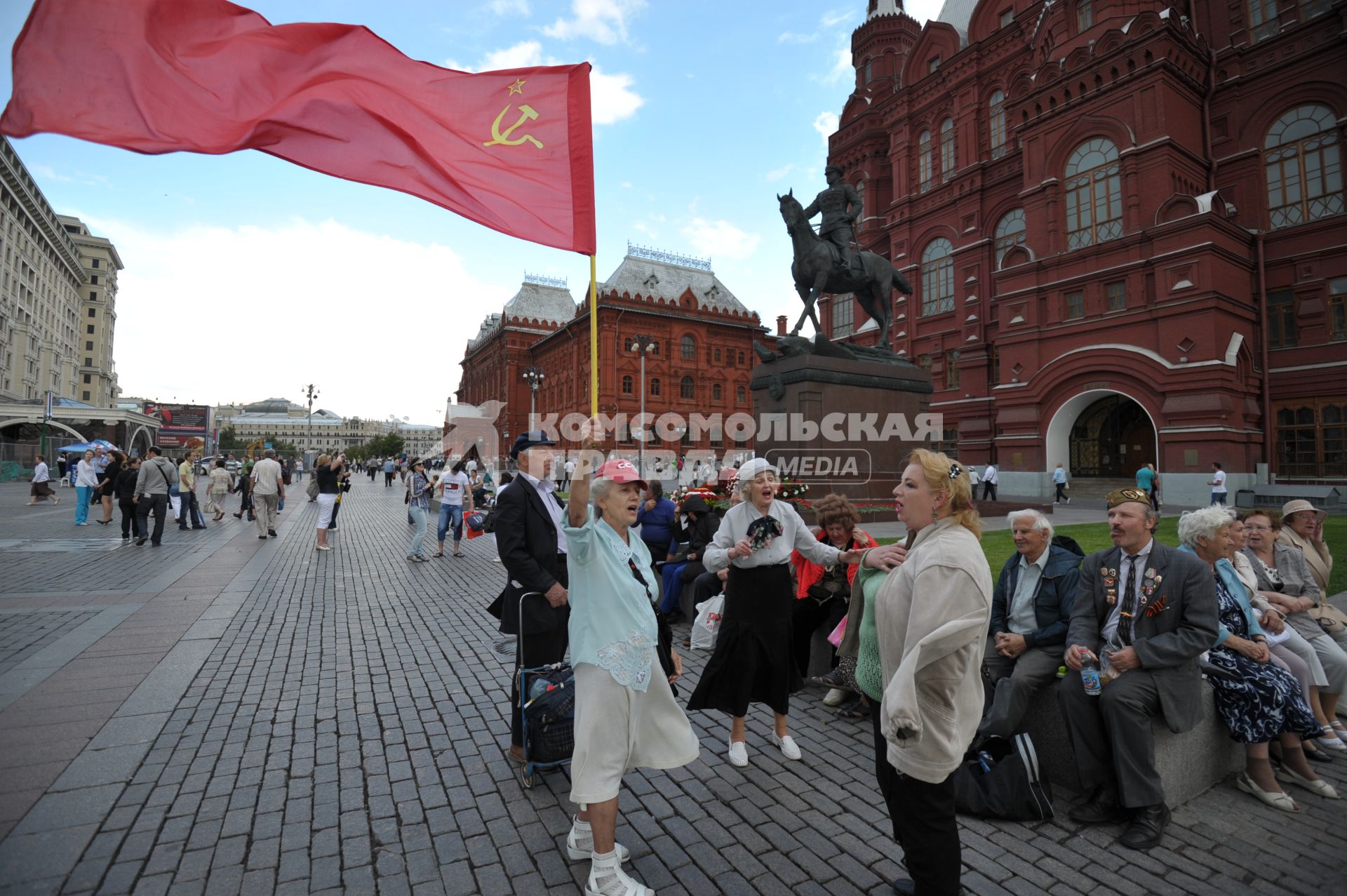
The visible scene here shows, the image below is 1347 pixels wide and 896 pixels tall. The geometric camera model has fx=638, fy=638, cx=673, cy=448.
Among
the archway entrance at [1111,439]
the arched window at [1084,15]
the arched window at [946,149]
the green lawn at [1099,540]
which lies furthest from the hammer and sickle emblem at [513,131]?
the arched window at [946,149]

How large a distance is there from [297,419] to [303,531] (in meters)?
173

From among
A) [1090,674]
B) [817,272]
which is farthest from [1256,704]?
[817,272]

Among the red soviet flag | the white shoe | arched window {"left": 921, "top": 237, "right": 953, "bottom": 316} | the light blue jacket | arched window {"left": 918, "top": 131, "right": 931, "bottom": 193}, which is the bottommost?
the white shoe

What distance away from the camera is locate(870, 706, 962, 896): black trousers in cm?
244

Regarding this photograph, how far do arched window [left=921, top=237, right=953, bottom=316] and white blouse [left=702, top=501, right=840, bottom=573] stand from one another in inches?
1258

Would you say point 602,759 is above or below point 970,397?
below

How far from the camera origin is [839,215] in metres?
13.2

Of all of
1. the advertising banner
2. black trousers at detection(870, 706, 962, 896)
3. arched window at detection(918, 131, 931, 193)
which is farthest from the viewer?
the advertising banner

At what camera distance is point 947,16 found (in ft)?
120

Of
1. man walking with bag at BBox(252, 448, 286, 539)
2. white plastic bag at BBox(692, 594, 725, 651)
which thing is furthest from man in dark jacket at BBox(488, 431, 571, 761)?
man walking with bag at BBox(252, 448, 286, 539)

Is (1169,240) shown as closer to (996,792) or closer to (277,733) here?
(996,792)

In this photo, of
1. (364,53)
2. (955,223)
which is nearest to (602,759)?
(364,53)

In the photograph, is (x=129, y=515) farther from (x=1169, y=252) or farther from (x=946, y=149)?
(x=946, y=149)

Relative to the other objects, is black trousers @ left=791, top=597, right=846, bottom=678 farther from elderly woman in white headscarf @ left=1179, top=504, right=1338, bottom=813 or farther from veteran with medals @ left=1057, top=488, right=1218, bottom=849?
elderly woman in white headscarf @ left=1179, top=504, right=1338, bottom=813
